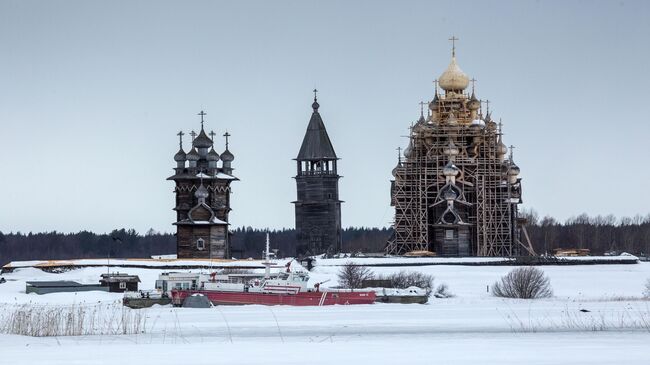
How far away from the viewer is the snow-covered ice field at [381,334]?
31.9m

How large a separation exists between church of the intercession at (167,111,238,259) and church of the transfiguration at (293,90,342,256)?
15.7 feet

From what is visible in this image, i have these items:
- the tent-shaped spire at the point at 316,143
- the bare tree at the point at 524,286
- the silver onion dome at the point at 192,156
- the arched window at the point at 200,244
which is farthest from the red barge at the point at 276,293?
the tent-shaped spire at the point at 316,143

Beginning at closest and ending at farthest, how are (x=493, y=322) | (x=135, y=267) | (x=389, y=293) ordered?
(x=493, y=322) → (x=389, y=293) → (x=135, y=267)

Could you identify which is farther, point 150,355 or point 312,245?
point 312,245

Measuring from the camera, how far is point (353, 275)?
68.2m

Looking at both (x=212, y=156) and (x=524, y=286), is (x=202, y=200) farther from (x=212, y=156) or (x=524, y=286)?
(x=524, y=286)

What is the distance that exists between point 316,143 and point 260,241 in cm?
5333

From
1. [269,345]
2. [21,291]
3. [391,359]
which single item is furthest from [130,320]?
[21,291]

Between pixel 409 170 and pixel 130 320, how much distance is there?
3767 cm

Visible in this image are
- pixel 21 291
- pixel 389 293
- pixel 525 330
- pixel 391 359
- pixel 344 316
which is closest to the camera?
pixel 391 359

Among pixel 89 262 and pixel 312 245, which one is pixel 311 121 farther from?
pixel 89 262

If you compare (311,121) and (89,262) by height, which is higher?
(311,121)

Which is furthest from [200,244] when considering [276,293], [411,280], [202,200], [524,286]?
[524,286]

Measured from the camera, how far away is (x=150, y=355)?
106 feet
